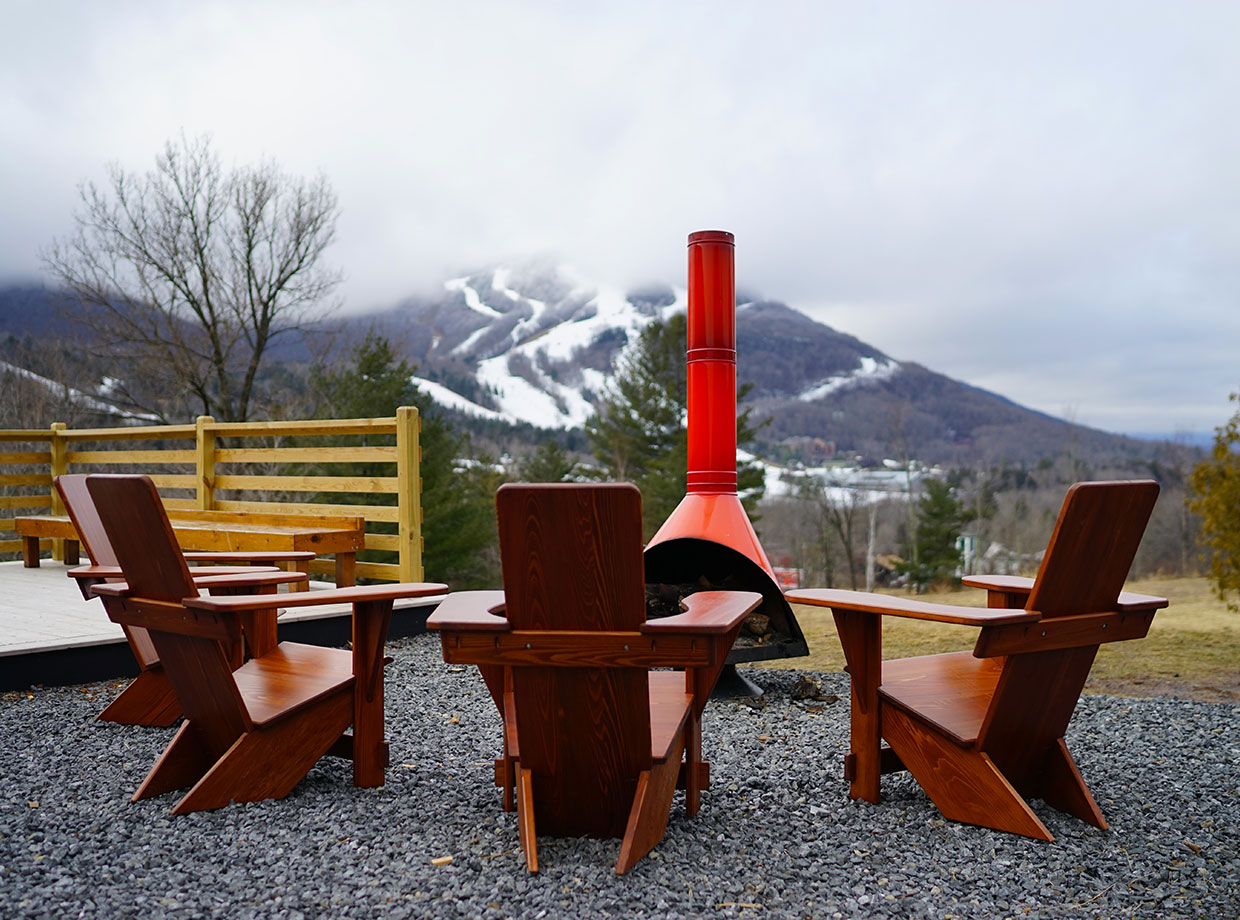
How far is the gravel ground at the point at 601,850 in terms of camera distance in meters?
2.01

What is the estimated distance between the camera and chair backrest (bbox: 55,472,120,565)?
3.44 meters

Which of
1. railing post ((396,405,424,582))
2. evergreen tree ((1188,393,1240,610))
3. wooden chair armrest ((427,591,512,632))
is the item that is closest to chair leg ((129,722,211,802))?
wooden chair armrest ((427,591,512,632))

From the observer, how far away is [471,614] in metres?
2.26

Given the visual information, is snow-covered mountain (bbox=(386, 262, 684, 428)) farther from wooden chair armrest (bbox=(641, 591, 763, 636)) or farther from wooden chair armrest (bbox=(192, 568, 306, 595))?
wooden chair armrest (bbox=(641, 591, 763, 636))

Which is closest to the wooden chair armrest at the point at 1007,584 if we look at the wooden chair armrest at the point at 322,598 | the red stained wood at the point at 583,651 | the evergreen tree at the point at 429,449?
the red stained wood at the point at 583,651

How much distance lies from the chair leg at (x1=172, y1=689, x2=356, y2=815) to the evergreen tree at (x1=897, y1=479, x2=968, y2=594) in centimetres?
2871

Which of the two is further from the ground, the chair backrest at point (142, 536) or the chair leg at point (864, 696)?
the chair backrest at point (142, 536)

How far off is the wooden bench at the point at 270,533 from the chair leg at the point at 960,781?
3.73 meters

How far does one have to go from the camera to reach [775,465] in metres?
37.2

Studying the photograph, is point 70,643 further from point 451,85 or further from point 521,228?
point 521,228

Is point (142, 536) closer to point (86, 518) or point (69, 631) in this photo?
point (86, 518)

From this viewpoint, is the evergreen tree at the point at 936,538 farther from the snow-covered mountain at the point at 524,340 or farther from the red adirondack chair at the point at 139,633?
the red adirondack chair at the point at 139,633

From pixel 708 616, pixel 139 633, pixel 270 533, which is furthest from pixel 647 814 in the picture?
pixel 270 533

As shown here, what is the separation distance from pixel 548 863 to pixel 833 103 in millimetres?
17219
